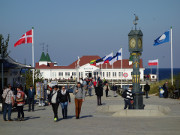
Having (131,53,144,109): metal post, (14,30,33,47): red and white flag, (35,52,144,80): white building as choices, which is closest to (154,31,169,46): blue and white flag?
(14,30,33,47): red and white flag

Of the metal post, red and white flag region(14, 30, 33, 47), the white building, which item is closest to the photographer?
the metal post

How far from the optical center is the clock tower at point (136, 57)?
19719 millimetres

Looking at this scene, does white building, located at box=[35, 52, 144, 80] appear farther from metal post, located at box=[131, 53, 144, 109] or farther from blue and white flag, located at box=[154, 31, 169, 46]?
metal post, located at box=[131, 53, 144, 109]

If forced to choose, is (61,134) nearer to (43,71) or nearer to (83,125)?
(83,125)

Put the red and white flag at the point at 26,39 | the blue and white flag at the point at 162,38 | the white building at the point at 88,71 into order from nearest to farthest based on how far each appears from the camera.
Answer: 1. the red and white flag at the point at 26,39
2. the blue and white flag at the point at 162,38
3. the white building at the point at 88,71

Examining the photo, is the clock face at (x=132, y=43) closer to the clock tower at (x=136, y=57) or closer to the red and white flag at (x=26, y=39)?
the clock tower at (x=136, y=57)

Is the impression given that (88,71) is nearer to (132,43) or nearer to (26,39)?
(26,39)

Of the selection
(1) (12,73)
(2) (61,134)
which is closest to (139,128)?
(2) (61,134)

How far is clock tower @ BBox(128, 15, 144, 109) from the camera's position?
1972cm

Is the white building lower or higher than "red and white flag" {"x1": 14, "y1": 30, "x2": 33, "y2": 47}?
lower

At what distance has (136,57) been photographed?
20109mm

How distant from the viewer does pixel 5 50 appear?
30.4 meters

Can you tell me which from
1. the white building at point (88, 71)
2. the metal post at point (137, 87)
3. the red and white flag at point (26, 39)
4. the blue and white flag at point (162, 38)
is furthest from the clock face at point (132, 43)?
the white building at point (88, 71)

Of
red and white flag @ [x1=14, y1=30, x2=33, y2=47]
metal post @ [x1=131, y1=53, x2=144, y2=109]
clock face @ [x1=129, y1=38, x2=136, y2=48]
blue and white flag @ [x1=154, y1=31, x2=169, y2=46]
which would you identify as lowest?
metal post @ [x1=131, y1=53, x2=144, y2=109]
